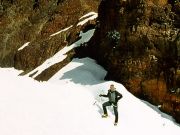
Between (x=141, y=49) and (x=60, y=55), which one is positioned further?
(x=60, y=55)

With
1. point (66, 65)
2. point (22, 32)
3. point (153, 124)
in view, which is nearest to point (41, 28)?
point (22, 32)

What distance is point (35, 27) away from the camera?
174 ft

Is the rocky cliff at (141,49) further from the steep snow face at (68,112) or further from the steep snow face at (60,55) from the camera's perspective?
the steep snow face at (60,55)

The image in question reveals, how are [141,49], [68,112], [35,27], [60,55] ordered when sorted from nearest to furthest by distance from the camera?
[68,112], [141,49], [60,55], [35,27]

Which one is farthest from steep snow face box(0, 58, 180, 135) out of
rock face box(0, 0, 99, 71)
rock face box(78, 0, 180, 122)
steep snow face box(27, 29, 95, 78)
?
rock face box(0, 0, 99, 71)

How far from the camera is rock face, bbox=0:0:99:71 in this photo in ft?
149

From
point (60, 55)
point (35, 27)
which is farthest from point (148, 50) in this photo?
point (35, 27)

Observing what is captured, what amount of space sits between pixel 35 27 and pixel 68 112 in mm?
30127

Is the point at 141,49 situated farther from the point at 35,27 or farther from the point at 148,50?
the point at 35,27

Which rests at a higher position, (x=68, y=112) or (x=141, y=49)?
(x=141, y=49)

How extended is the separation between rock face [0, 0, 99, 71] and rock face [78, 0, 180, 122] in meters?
13.1

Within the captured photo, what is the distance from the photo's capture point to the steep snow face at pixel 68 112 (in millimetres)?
22172

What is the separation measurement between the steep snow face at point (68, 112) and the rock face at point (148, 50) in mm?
1042

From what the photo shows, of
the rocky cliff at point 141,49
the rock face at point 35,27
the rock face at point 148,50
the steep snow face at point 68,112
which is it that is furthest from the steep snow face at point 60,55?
the steep snow face at point 68,112
